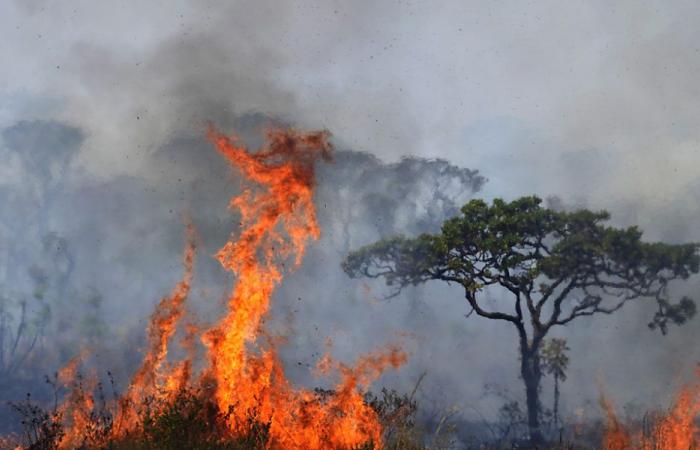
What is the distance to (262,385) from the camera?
13117mm

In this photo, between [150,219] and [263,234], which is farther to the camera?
[150,219]

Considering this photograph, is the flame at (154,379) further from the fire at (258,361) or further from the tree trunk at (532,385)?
the tree trunk at (532,385)

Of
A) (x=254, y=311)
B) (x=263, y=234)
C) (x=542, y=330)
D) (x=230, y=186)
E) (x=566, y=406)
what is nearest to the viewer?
(x=254, y=311)

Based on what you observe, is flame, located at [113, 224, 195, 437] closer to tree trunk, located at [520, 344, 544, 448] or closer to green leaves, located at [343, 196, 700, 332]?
green leaves, located at [343, 196, 700, 332]

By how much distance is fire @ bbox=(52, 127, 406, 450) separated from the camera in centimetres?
1248

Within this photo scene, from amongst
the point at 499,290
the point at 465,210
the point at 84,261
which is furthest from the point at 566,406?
the point at 84,261

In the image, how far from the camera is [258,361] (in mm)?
13703

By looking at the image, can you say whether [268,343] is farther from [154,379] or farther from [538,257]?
[538,257]

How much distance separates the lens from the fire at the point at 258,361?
12.5 meters

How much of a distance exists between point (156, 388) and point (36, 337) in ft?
169

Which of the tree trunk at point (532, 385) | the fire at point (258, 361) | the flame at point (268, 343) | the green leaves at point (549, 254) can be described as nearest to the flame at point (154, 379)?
the fire at point (258, 361)

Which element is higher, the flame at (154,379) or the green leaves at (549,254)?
the green leaves at (549,254)

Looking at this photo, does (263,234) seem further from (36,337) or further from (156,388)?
(36,337)

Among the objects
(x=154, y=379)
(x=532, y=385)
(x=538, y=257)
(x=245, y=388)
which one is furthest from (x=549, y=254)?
(x=154, y=379)
